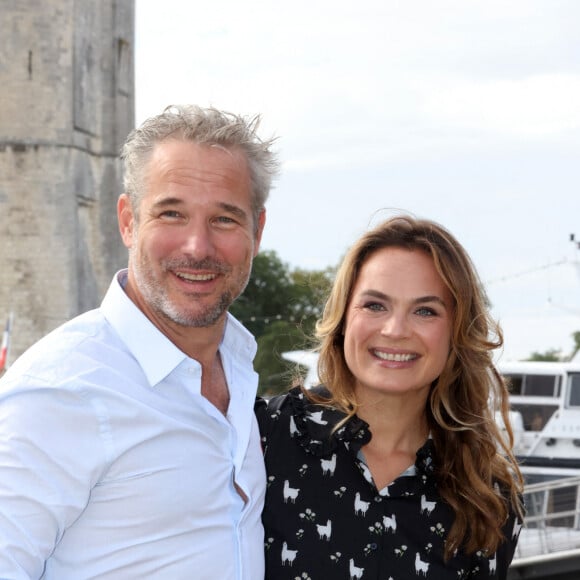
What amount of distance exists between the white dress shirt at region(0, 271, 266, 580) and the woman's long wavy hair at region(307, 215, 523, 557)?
0.66 meters

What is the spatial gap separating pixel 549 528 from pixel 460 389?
7.24 meters

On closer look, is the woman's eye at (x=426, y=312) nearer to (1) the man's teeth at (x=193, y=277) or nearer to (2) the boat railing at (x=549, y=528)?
(1) the man's teeth at (x=193, y=277)

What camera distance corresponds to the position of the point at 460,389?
346 cm

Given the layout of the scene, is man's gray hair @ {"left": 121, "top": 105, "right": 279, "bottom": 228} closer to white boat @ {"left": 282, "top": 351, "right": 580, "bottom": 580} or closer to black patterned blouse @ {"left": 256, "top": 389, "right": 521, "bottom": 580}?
black patterned blouse @ {"left": 256, "top": 389, "right": 521, "bottom": 580}

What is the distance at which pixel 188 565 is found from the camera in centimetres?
260

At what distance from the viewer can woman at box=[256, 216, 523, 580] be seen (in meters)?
3.12

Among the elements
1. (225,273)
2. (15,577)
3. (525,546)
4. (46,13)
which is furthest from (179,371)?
(46,13)

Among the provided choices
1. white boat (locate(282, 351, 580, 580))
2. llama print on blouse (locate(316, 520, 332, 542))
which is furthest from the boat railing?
llama print on blouse (locate(316, 520, 332, 542))

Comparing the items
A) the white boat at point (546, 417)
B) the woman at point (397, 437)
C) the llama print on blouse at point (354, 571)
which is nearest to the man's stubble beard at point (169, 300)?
the woman at point (397, 437)

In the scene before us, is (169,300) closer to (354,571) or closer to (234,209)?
(234,209)

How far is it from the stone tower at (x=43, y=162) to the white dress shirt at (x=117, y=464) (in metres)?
22.7

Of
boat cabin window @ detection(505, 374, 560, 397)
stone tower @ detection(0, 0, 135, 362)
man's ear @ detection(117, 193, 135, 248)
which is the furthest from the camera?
stone tower @ detection(0, 0, 135, 362)

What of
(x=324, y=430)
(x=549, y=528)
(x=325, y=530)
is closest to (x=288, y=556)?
(x=325, y=530)

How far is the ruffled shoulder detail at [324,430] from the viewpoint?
323 cm
